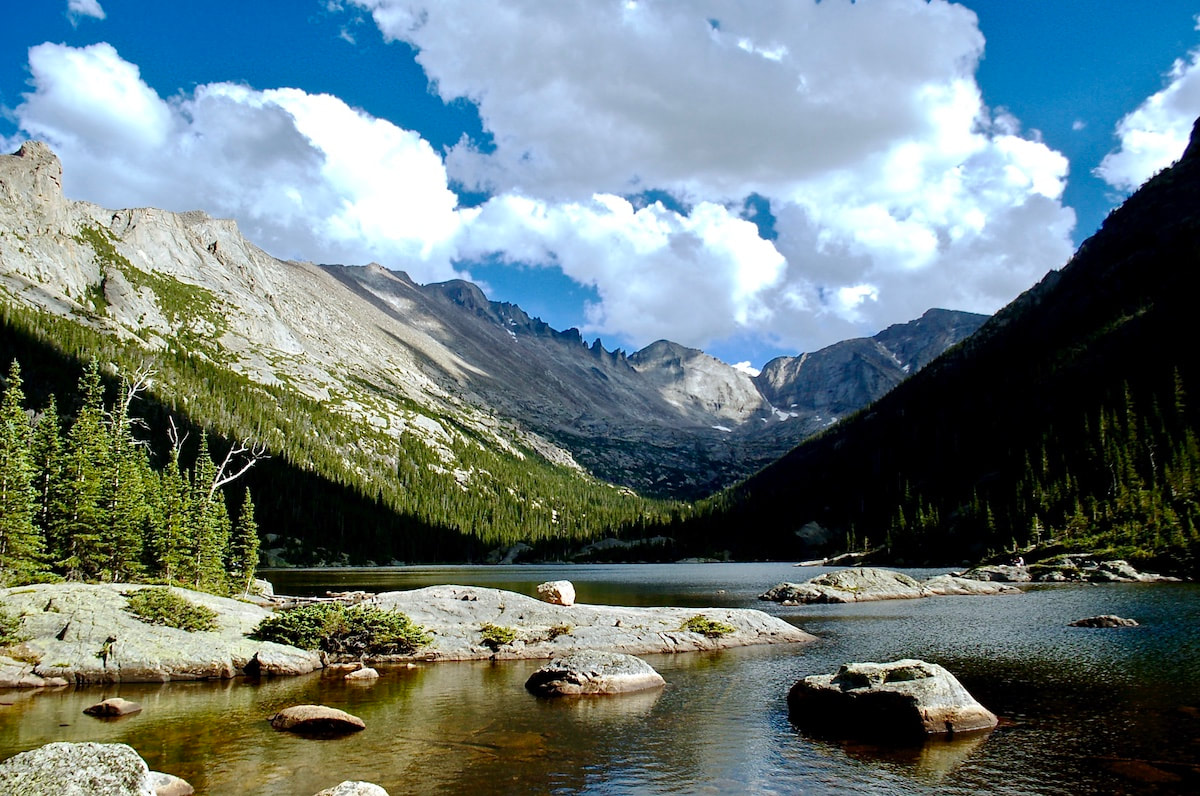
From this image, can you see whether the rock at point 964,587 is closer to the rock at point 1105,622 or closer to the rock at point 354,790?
the rock at point 1105,622

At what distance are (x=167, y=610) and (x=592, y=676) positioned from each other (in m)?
25.1

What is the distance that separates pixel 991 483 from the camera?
16688 centimetres

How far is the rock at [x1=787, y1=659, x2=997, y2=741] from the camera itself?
83.9 ft

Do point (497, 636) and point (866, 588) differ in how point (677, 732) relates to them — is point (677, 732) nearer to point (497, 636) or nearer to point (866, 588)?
point (497, 636)

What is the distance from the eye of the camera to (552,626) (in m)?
48.6

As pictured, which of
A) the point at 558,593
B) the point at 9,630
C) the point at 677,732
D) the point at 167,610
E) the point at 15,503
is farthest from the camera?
the point at 558,593

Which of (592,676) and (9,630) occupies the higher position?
(9,630)

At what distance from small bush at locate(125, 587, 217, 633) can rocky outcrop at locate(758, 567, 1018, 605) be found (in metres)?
61.6

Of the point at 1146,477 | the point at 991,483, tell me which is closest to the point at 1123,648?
the point at 1146,477

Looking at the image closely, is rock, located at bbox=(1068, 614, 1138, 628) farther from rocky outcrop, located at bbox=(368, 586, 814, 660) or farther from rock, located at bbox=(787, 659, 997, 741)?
rock, located at bbox=(787, 659, 997, 741)

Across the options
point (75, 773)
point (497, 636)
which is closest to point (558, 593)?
point (497, 636)

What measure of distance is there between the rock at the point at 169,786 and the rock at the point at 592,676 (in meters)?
17.0

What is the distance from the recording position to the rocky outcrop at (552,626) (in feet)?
149

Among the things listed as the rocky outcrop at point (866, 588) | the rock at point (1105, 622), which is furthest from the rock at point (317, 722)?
the rocky outcrop at point (866, 588)
